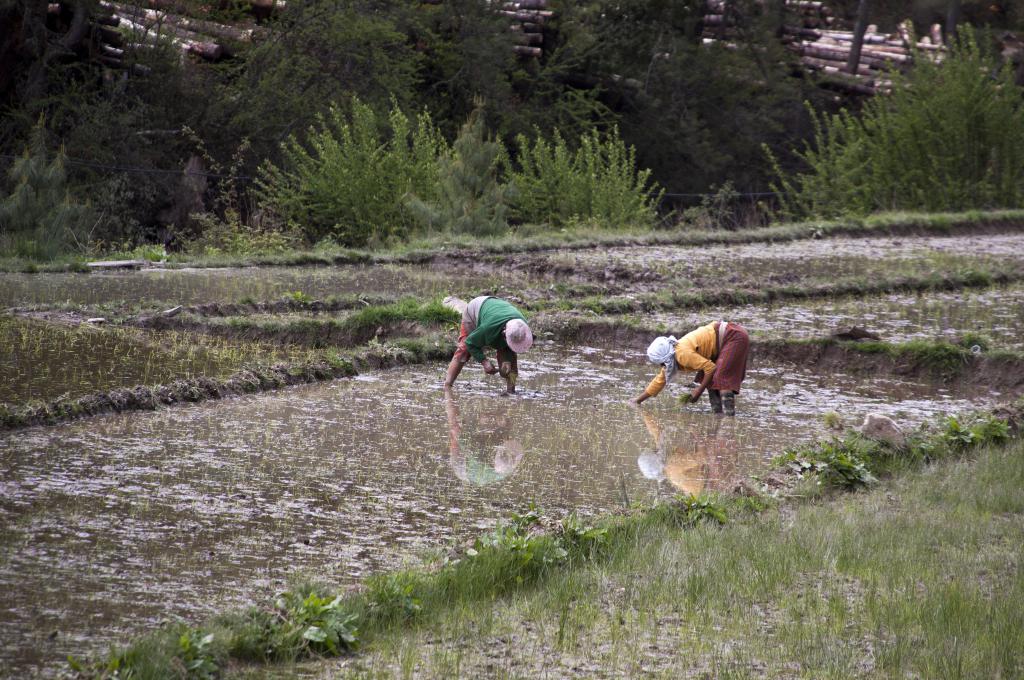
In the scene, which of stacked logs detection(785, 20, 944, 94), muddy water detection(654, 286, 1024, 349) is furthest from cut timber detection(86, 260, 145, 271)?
stacked logs detection(785, 20, 944, 94)

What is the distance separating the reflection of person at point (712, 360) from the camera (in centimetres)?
874

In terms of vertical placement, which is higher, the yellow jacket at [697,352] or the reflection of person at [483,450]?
the yellow jacket at [697,352]

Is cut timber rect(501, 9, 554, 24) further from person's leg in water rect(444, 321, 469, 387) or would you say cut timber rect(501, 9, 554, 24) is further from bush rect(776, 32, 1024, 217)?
person's leg in water rect(444, 321, 469, 387)

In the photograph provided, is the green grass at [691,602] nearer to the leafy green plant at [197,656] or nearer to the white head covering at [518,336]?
the leafy green plant at [197,656]

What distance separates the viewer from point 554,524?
548cm

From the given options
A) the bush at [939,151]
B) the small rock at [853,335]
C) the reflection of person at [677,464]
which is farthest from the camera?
the bush at [939,151]

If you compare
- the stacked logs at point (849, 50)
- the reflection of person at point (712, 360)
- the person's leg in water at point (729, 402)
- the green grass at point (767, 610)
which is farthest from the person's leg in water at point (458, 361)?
the stacked logs at point (849, 50)

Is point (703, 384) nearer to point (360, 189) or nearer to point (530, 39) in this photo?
point (360, 189)

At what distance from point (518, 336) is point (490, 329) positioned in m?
0.35

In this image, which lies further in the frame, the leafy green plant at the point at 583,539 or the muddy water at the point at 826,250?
the muddy water at the point at 826,250

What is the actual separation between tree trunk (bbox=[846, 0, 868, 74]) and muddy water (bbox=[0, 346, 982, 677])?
2216 centimetres

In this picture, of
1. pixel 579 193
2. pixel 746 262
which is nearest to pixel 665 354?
pixel 746 262

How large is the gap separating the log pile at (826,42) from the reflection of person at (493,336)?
25.5m

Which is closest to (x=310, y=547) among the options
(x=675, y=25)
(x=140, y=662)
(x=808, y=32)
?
(x=140, y=662)
